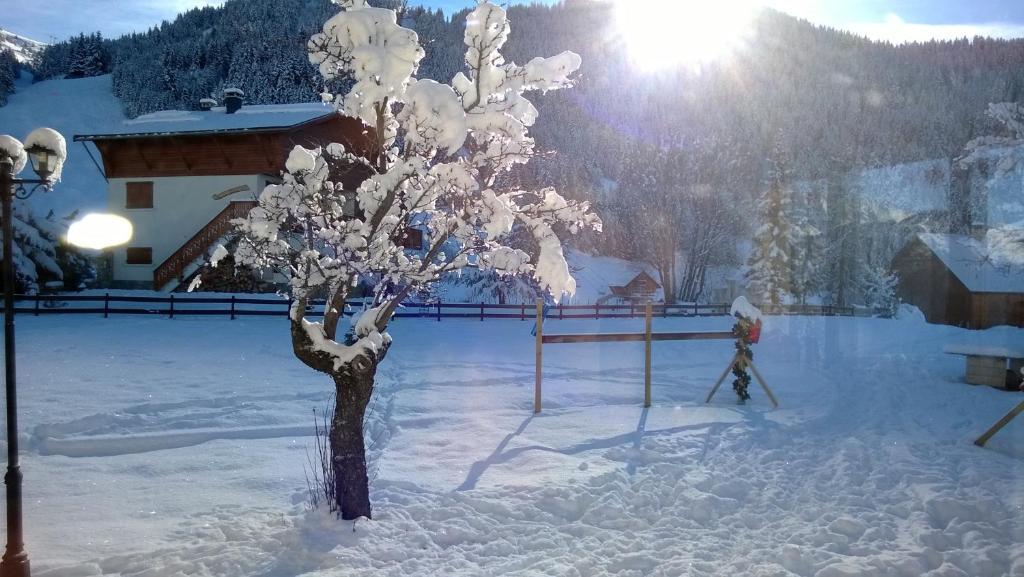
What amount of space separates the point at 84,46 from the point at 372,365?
396ft

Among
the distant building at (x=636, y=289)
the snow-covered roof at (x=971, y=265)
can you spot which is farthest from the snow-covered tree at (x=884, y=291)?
the distant building at (x=636, y=289)

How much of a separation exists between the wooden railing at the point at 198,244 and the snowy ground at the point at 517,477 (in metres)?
10.5

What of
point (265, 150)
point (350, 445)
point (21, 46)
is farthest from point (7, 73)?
point (350, 445)

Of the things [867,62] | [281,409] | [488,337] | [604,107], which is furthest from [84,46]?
[867,62]

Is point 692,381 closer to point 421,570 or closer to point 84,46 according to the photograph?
point 421,570

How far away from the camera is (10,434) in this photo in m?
4.82

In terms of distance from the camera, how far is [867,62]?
11144 centimetres

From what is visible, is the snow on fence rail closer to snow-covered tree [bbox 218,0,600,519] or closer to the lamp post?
snow-covered tree [bbox 218,0,600,519]

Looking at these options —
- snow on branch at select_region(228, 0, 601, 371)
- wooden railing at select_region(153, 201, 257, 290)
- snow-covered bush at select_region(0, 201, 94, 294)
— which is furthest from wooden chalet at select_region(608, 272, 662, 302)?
snow on branch at select_region(228, 0, 601, 371)

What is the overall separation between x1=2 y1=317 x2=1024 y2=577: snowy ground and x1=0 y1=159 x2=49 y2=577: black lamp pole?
0.22m

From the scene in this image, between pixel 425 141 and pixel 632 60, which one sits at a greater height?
pixel 632 60

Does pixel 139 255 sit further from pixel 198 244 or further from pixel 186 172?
pixel 198 244

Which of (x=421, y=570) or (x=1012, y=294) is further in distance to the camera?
(x=1012, y=294)

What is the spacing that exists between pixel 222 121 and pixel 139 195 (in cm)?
510
